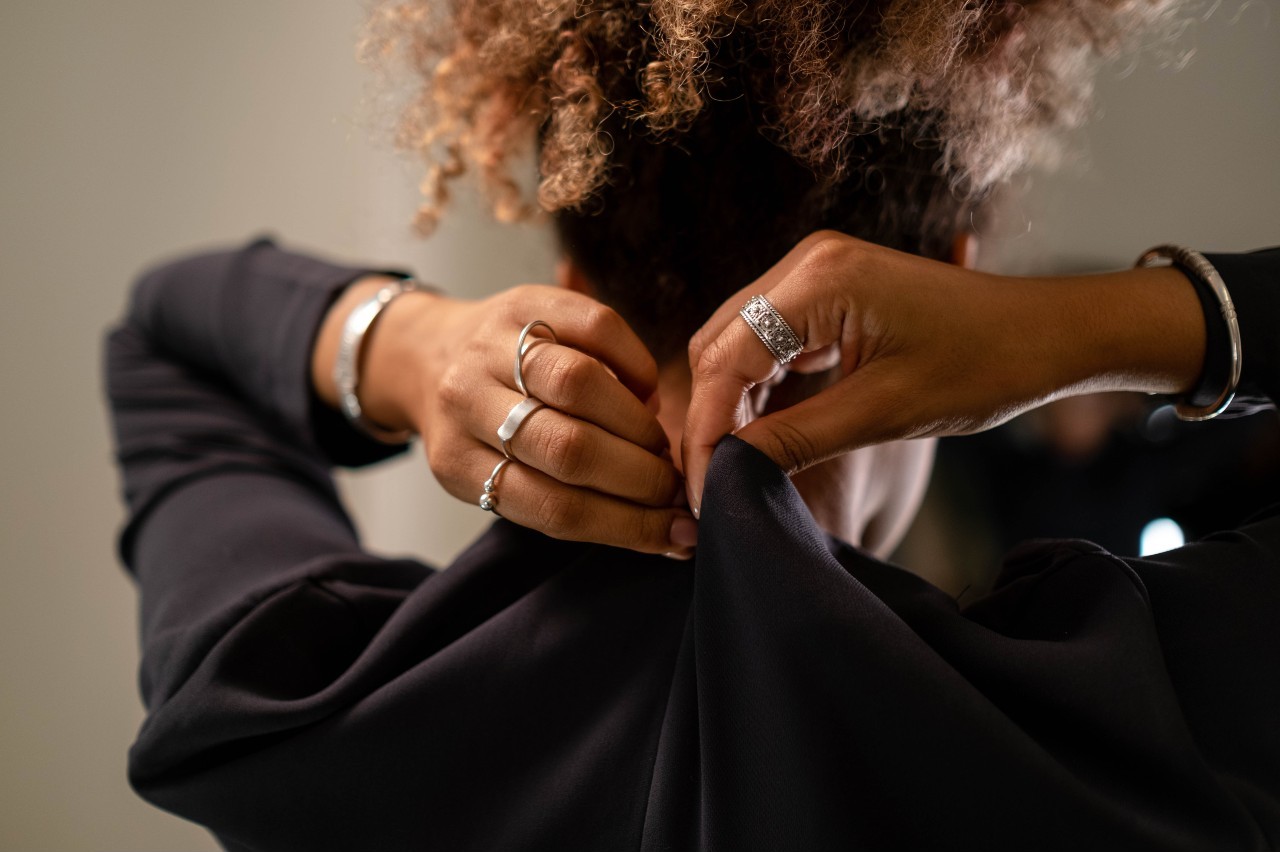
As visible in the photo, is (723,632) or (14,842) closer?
(723,632)

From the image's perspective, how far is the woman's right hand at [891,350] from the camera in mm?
460

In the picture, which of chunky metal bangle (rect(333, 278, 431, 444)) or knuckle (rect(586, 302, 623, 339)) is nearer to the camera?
knuckle (rect(586, 302, 623, 339))

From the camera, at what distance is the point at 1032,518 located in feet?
4.31

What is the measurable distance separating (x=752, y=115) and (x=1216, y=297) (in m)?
0.31

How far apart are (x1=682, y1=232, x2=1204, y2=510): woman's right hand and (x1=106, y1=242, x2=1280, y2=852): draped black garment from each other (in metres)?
0.03

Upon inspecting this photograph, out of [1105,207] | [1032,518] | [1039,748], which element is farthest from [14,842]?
[1105,207]

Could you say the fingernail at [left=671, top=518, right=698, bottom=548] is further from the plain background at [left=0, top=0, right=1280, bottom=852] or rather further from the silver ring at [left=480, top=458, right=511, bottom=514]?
the plain background at [left=0, top=0, right=1280, bottom=852]

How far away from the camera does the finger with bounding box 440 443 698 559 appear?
510 millimetres

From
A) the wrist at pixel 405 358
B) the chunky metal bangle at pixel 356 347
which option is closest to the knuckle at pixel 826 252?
the wrist at pixel 405 358

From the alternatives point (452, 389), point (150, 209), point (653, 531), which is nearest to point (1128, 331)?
point (653, 531)

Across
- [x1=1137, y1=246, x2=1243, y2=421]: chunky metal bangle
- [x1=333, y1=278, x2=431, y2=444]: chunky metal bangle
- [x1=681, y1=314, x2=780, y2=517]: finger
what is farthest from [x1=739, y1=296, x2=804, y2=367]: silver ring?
[x1=333, y1=278, x2=431, y2=444]: chunky metal bangle

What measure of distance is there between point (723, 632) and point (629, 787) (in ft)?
0.44

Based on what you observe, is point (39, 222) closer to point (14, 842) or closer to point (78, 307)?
point (78, 307)

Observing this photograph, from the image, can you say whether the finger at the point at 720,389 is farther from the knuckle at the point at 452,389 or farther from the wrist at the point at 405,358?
the wrist at the point at 405,358
